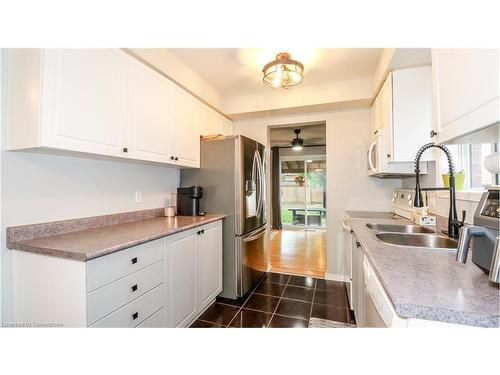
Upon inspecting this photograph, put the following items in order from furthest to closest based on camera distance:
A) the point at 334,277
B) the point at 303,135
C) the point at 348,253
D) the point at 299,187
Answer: the point at 299,187 → the point at 303,135 → the point at 334,277 → the point at 348,253

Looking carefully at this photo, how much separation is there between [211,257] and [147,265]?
844 mm

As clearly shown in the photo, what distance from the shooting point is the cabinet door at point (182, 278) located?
5.51ft

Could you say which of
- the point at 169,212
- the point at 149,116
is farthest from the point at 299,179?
the point at 149,116

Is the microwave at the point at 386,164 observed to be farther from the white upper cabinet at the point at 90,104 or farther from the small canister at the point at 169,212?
the small canister at the point at 169,212

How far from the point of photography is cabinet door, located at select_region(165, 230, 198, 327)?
1.68 metres

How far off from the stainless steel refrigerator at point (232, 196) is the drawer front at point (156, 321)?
93 cm

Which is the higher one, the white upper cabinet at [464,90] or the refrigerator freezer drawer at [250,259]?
the white upper cabinet at [464,90]

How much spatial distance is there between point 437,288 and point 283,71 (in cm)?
201

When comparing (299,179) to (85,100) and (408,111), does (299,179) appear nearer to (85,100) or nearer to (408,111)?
(408,111)

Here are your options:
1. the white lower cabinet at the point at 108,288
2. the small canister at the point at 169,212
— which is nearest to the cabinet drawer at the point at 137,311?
the white lower cabinet at the point at 108,288

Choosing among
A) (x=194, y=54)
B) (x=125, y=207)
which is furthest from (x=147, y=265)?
(x=194, y=54)

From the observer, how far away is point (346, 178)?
2979 mm

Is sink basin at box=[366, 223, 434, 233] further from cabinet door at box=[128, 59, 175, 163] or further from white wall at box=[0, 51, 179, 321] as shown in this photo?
white wall at box=[0, 51, 179, 321]
